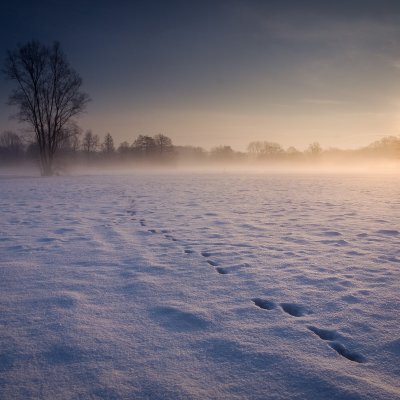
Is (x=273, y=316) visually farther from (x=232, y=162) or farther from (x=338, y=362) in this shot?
(x=232, y=162)

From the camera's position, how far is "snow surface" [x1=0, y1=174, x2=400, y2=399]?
1.93 meters

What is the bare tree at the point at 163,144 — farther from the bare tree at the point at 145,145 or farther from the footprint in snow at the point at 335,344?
the footprint in snow at the point at 335,344

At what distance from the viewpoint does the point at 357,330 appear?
2.52m

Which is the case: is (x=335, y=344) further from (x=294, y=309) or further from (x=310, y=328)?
(x=294, y=309)

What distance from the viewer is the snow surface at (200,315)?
6.34ft

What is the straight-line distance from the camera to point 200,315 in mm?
2756

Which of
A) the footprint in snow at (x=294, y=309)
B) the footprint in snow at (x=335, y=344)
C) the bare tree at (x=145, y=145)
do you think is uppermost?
the bare tree at (x=145, y=145)

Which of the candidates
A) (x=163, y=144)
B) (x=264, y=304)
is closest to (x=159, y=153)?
(x=163, y=144)

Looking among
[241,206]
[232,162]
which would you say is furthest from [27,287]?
[232,162]

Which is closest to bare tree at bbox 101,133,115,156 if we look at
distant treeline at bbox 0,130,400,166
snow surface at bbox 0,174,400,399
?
distant treeline at bbox 0,130,400,166

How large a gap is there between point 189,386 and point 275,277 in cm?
204

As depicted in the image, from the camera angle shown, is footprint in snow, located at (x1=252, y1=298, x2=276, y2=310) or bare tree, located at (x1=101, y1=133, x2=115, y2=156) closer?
footprint in snow, located at (x1=252, y1=298, x2=276, y2=310)

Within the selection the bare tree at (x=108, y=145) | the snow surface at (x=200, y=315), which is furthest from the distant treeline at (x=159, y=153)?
the snow surface at (x=200, y=315)

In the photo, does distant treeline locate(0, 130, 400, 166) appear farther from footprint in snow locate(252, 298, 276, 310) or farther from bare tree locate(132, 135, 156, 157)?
footprint in snow locate(252, 298, 276, 310)
